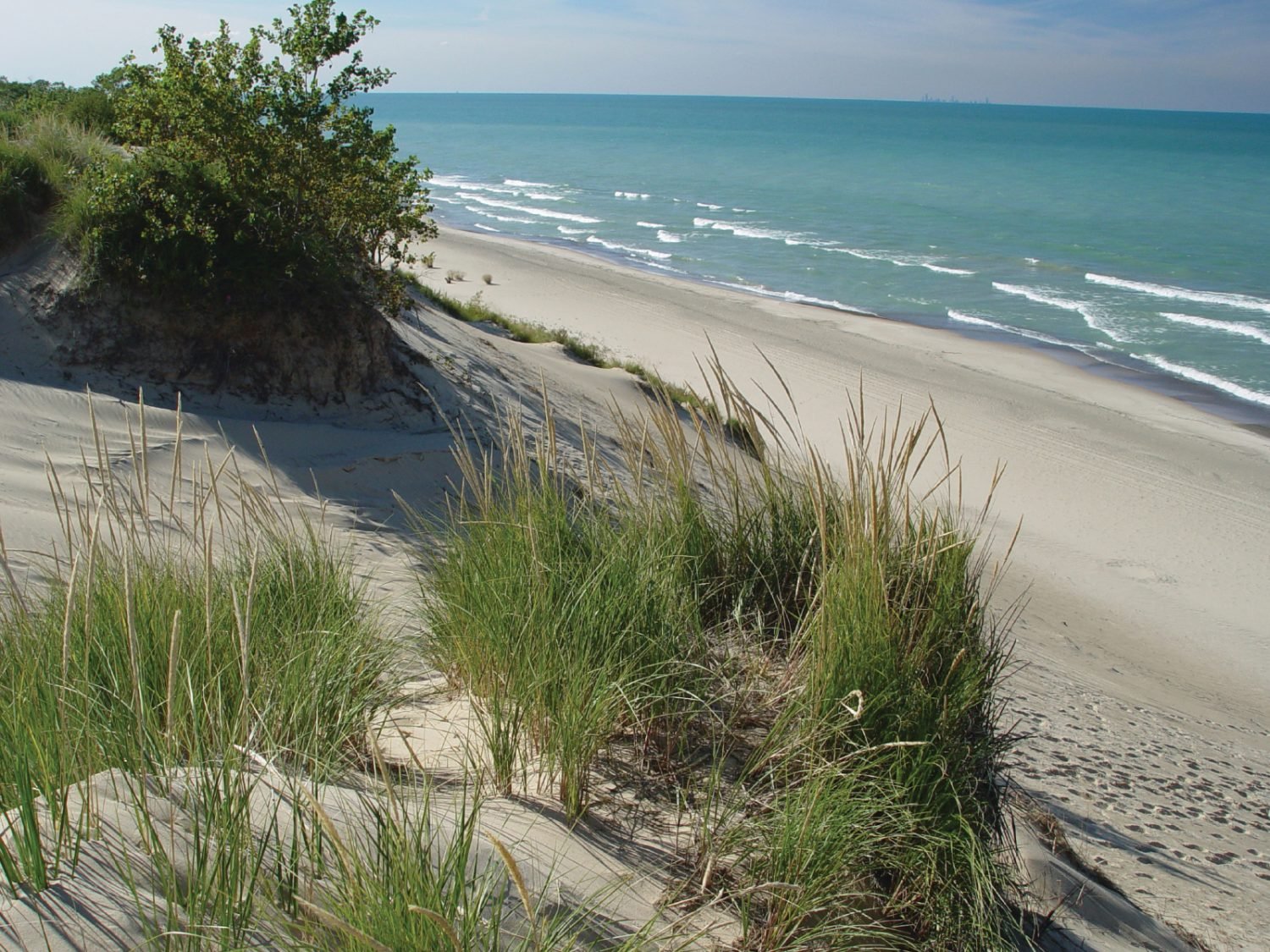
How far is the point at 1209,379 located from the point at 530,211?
3026 cm

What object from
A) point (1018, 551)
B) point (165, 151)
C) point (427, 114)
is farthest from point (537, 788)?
point (427, 114)

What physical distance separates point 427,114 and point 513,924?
185980 millimetres

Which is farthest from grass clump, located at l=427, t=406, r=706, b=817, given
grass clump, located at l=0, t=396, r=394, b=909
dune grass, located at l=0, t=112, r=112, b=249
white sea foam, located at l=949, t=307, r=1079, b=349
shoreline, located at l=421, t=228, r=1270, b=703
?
white sea foam, located at l=949, t=307, r=1079, b=349

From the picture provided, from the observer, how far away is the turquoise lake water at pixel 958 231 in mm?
24062

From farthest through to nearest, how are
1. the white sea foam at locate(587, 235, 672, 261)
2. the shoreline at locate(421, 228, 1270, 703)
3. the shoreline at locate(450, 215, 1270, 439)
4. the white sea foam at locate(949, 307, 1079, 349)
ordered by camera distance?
the white sea foam at locate(587, 235, 672, 261), the white sea foam at locate(949, 307, 1079, 349), the shoreline at locate(450, 215, 1270, 439), the shoreline at locate(421, 228, 1270, 703)

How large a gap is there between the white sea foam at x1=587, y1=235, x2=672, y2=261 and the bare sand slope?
530 cm

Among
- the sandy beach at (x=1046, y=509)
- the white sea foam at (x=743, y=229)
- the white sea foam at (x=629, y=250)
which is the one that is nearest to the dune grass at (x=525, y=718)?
the sandy beach at (x=1046, y=509)

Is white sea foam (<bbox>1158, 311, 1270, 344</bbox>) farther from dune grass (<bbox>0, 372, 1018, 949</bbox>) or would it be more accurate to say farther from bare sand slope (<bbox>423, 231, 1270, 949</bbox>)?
dune grass (<bbox>0, 372, 1018, 949</bbox>)

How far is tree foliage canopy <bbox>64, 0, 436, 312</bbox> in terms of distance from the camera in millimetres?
7195

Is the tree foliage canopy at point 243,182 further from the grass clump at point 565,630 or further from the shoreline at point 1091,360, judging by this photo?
the shoreline at point 1091,360

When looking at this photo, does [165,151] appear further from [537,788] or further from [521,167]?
[521,167]

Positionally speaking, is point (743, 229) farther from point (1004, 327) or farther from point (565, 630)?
point (565, 630)

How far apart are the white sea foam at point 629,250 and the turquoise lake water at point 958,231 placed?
24cm

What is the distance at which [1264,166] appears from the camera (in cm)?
7925
